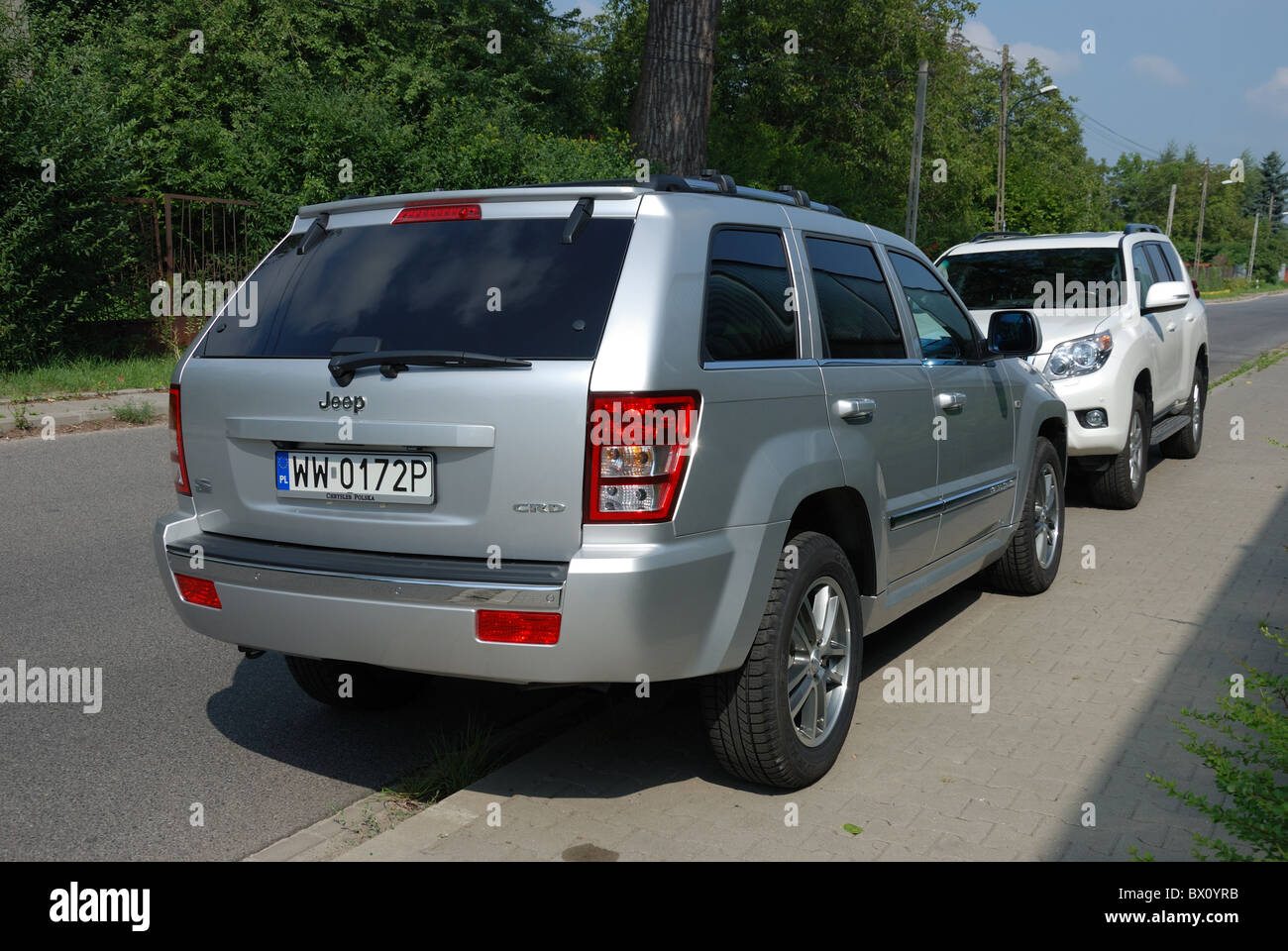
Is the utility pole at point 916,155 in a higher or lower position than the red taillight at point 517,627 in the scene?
higher

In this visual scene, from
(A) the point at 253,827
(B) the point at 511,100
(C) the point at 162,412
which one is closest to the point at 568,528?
(A) the point at 253,827

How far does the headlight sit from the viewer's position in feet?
28.3

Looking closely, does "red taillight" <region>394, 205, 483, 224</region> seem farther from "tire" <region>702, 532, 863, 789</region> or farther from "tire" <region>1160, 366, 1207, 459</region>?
"tire" <region>1160, 366, 1207, 459</region>

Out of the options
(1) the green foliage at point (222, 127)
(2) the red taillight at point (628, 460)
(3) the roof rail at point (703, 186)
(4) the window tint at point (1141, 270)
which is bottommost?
(2) the red taillight at point (628, 460)

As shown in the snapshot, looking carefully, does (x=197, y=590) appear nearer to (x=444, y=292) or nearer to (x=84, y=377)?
(x=444, y=292)

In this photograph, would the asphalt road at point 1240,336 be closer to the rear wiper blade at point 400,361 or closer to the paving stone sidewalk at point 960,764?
the paving stone sidewalk at point 960,764

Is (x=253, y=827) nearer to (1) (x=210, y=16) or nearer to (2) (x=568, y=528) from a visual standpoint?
(2) (x=568, y=528)

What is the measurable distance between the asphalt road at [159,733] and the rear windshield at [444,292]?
1.45 meters

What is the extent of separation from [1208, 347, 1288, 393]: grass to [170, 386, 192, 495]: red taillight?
16782 millimetres

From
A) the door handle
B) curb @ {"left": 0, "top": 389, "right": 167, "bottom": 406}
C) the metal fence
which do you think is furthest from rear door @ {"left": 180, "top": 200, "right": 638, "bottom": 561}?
the metal fence

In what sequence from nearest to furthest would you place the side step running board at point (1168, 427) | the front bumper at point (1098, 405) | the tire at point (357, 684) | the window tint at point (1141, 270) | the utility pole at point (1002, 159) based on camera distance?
the tire at point (357, 684) < the front bumper at point (1098, 405) < the window tint at point (1141, 270) < the side step running board at point (1168, 427) < the utility pole at point (1002, 159)

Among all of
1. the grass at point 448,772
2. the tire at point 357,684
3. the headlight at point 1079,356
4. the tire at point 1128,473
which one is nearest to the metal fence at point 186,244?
the headlight at point 1079,356

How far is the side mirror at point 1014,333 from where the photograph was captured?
5891 mm
